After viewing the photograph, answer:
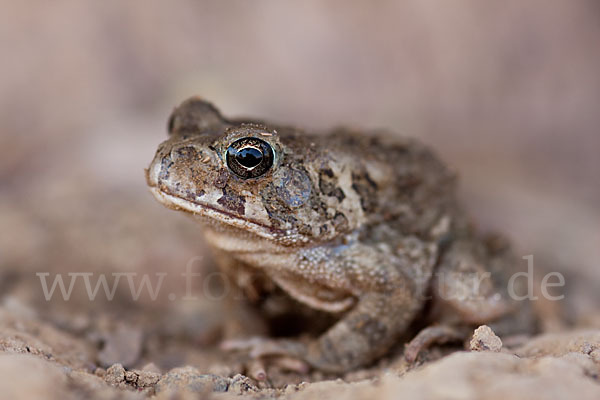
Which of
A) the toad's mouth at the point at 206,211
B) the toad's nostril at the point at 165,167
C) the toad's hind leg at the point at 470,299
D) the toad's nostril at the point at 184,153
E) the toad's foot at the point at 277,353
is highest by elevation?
the toad's nostril at the point at 184,153

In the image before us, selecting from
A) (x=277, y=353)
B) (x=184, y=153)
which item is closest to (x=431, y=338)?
(x=277, y=353)

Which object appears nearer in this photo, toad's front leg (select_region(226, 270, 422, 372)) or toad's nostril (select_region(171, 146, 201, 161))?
toad's nostril (select_region(171, 146, 201, 161))

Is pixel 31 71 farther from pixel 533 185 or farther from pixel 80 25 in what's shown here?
pixel 533 185

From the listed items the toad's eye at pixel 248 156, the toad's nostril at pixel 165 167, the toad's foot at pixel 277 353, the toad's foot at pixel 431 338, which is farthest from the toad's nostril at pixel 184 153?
the toad's foot at pixel 431 338

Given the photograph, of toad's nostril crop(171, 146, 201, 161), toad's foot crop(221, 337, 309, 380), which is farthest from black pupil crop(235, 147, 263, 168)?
toad's foot crop(221, 337, 309, 380)

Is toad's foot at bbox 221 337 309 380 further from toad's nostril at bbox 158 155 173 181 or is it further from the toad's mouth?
toad's nostril at bbox 158 155 173 181

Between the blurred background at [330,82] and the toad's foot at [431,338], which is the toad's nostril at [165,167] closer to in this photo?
the toad's foot at [431,338]
